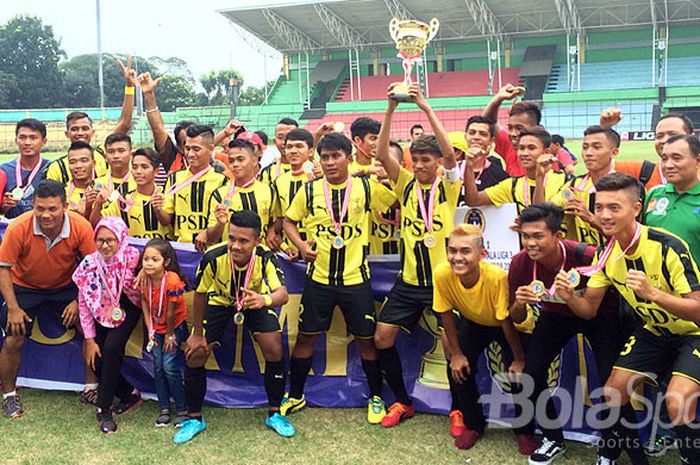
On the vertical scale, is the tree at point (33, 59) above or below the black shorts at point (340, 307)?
above

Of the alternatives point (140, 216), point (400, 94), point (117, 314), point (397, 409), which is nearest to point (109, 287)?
point (117, 314)

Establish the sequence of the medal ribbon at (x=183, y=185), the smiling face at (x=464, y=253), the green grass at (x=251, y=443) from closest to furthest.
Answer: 1. the smiling face at (x=464, y=253)
2. the green grass at (x=251, y=443)
3. the medal ribbon at (x=183, y=185)

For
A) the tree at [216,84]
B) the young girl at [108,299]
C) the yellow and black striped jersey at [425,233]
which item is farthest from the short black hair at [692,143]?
the tree at [216,84]

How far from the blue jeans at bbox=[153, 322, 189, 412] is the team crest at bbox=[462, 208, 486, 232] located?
241cm

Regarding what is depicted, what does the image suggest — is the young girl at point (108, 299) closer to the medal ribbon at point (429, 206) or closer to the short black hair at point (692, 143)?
the medal ribbon at point (429, 206)

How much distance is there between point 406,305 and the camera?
4.79 meters

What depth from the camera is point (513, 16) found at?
42031 millimetres

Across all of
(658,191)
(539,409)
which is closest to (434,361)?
(539,409)

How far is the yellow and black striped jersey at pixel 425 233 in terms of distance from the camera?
4738 millimetres

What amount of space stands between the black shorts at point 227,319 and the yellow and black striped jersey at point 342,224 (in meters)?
0.45

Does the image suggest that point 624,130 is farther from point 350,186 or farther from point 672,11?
point 350,186

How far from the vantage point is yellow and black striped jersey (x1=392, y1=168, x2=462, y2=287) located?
4.74 m

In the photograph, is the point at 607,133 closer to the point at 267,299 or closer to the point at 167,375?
the point at 267,299

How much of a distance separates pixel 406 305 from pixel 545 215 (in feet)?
4.16
